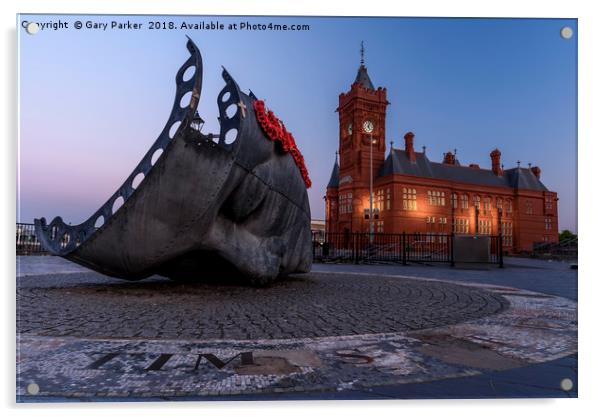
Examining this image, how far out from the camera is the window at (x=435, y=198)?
160 feet

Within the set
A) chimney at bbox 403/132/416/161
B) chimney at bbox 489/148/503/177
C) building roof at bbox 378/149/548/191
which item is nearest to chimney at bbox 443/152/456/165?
building roof at bbox 378/149/548/191

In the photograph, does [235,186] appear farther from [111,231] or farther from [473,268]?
[473,268]

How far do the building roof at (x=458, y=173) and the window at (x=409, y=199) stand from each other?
154 inches

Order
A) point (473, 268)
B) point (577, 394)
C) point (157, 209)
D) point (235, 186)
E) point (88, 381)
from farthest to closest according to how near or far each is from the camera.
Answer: point (473, 268) → point (235, 186) → point (157, 209) → point (577, 394) → point (88, 381)

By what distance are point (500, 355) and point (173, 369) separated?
2.72 m

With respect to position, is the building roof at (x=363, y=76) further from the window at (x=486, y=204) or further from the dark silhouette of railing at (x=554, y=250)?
the window at (x=486, y=204)

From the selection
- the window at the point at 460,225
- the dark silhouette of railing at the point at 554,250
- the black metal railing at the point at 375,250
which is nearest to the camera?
the dark silhouette of railing at the point at 554,250

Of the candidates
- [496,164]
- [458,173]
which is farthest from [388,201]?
[496,164]

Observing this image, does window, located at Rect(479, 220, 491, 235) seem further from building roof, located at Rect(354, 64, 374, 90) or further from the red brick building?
building roof, located at Rect(354, 64, 374, 90)

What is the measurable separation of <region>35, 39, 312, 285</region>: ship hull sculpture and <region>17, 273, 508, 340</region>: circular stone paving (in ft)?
1.90

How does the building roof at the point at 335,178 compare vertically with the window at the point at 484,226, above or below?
above

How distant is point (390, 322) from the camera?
16.0 feet

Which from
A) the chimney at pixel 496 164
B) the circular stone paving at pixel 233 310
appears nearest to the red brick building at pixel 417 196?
the chimney at pixel 496 164

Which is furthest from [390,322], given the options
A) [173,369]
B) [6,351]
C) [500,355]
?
[6,351]
